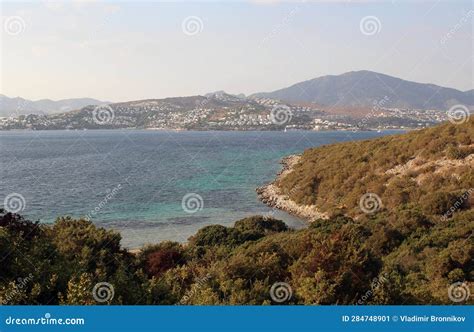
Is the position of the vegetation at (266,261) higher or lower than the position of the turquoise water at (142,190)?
higher

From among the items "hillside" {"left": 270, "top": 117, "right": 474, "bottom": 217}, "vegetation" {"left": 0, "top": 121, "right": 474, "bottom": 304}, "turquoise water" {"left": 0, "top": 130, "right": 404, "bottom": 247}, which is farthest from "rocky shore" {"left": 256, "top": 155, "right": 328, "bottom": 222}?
"vegetation" {"left": 0, "top": 121, "right": 474, "bottom": 304}

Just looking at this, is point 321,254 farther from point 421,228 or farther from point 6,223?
point 421,228

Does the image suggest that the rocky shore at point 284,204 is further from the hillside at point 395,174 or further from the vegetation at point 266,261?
the vegetation at point 266,261

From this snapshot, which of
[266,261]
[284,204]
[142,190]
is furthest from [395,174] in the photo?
[266,261]

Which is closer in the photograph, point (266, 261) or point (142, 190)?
point (266, 261)

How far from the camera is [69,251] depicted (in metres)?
16.2

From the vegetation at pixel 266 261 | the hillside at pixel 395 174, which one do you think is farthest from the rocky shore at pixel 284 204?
the vegetation at pixel 266 261

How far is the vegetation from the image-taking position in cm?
926

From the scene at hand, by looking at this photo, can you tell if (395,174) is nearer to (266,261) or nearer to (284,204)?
(284,204)

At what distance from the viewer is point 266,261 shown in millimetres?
12594

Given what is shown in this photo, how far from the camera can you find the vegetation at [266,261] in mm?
9258

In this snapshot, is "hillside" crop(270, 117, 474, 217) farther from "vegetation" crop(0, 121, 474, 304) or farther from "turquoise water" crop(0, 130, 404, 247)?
"turquoise water" crop(0, 130, 404, 247)

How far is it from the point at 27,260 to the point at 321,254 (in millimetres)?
6757

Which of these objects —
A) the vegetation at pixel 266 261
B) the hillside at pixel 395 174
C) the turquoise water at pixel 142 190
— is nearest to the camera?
the vegetation at pixel 266 261
